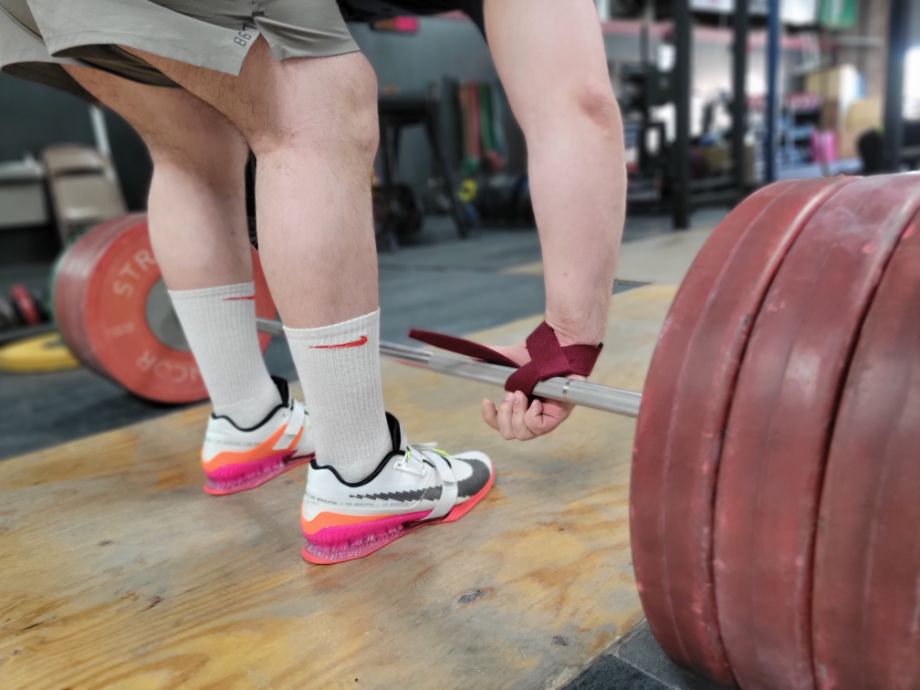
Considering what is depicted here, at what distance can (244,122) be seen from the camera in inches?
23.3

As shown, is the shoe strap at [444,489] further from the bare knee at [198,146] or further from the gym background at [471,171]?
the bare knee at [198,146]

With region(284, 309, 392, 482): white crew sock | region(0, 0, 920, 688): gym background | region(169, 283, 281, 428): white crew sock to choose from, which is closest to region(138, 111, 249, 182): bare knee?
region(169, 283, 281, 428): white crew sock

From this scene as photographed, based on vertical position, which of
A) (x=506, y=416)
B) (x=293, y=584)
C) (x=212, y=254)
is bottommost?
(x=293, y=584)

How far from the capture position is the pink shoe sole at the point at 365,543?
700 millimetres

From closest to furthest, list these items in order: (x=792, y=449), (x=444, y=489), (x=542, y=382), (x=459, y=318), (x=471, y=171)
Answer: (x=792, y=449) < (x=542, y=382) < (x=444, y=489) < (x=459, y=318) < (x=471, y=171)

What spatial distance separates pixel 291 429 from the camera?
0.91m

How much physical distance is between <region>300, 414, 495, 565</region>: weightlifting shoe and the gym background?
24 centimetres

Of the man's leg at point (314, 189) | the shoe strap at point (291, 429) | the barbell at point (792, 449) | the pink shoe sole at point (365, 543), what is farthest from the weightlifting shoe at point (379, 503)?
the barbell at point (792, 449)

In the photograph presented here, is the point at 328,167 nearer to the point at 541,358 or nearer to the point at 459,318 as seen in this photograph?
the point at 541,358

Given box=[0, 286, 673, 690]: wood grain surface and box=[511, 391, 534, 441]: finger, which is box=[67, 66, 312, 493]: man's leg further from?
box=[511, 391, 534, 441]: finger

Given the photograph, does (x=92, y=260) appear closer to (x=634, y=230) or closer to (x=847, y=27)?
(x=634, y=230)

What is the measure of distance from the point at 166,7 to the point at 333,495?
45cm

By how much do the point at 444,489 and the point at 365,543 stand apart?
10 cm

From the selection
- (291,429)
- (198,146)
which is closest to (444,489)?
(291,429)
